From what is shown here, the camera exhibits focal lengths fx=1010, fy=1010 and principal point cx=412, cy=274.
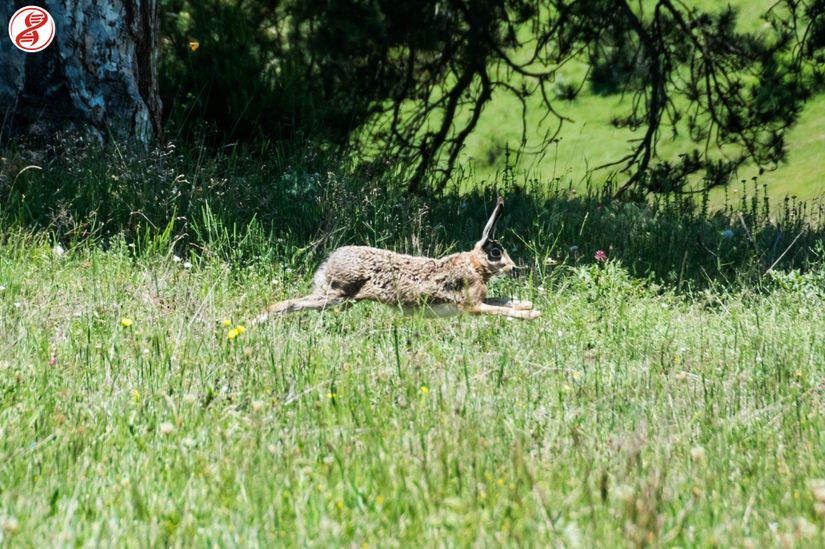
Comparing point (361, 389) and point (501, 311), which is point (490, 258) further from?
point (361, 389)

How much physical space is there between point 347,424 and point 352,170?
5062mm

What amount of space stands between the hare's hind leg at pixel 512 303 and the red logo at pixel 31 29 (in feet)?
13.3

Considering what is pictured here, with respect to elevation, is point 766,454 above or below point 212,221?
below

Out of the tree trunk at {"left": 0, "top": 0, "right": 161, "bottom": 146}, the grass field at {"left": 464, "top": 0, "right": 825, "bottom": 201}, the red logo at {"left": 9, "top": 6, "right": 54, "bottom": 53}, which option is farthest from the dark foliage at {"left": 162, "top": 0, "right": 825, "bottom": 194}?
the grass field at {"left": 464, "top": 0, "right": 825, "bottom": 201}

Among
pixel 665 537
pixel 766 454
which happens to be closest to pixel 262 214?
pixel 766 454

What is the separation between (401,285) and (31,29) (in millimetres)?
3949

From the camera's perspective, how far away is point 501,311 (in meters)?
5.28

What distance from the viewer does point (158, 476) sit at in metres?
3.10

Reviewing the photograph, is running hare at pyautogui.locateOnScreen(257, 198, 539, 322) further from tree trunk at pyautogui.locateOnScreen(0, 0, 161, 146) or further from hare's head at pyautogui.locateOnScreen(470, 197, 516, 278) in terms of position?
tree trunk at pyautogui.locateOnScreen(0, 0, 161, 146)

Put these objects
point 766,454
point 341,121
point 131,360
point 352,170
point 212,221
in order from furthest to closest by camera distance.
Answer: point 341,121 < point 352,170 < point 212,221 < point 131,360 < point 766,454

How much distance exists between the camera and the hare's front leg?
523 cm

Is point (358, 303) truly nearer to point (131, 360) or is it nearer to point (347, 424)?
point (131, 360)

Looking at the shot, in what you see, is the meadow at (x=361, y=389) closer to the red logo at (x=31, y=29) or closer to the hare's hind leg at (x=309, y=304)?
the hare's hind leg at (x=309, y=304)

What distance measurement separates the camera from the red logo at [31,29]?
24.3 feet
